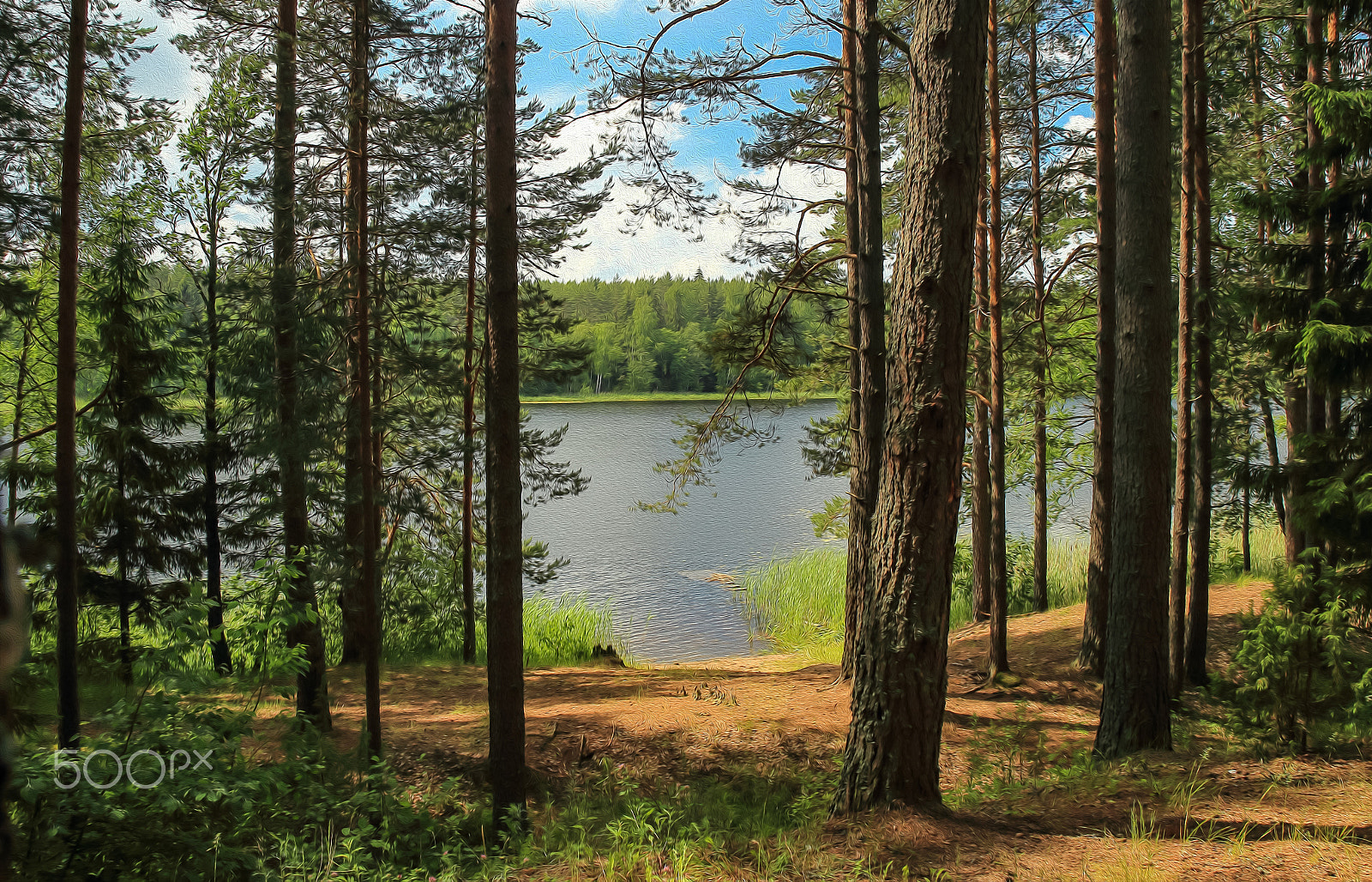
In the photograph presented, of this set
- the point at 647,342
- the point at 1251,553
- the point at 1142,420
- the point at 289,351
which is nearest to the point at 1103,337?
the point at 1142,420

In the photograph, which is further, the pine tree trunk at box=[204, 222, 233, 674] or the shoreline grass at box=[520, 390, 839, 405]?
the shoreline grass at box=[520, 390, 839, 405]

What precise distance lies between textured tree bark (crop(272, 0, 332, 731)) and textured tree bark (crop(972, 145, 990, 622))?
321 inches

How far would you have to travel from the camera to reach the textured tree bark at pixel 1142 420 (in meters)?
6.52

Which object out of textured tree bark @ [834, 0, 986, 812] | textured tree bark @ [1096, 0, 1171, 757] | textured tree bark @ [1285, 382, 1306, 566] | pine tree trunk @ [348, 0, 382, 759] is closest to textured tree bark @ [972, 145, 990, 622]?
textured tree bark @ [1285, 382, 1306, 566]

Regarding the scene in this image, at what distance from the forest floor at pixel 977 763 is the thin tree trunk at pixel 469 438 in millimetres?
1050

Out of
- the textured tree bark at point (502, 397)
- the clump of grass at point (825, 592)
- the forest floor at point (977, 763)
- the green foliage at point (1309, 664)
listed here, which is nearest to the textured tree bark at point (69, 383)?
the forest floor at point (977, 763)

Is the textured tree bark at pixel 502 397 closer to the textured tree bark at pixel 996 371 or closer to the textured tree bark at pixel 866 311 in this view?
the textured tree bark at pixel 866 311

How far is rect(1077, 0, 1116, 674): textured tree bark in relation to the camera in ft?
27.8

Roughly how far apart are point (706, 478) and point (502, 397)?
3384 millimetres

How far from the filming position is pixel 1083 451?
56.1 feet

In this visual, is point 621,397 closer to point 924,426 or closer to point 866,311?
point 866,311

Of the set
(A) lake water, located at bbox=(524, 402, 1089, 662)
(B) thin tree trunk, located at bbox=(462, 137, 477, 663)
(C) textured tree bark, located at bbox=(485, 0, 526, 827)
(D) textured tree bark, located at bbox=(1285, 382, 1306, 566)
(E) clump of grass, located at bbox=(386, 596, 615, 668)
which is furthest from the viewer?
(A) lake water, located at bbox=(524, 402, 1089, 662)

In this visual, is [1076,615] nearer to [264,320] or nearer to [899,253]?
[899,253]

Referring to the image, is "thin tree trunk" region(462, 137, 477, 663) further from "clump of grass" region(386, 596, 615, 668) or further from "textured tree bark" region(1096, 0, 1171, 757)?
"textured tree bark" region(1096, 0, 1171, 757)
